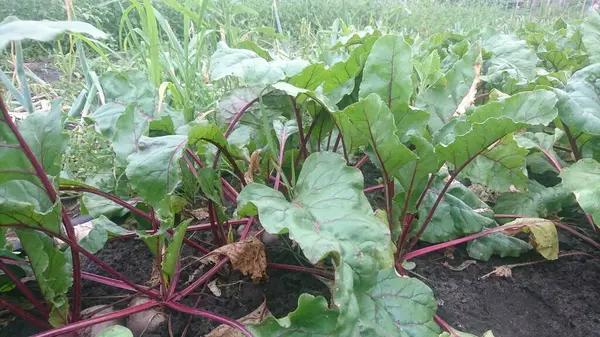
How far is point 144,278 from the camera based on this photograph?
3.57 feet

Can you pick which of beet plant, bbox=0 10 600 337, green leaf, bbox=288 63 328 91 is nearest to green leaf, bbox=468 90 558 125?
beet plant, bbox=0 10 600 337

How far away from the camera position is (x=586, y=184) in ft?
3.36

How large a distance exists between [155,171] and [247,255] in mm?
264

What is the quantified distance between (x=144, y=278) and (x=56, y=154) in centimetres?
37

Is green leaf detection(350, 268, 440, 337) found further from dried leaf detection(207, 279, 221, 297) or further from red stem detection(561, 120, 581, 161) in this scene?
red stem detection(561, 120, 581, 161)

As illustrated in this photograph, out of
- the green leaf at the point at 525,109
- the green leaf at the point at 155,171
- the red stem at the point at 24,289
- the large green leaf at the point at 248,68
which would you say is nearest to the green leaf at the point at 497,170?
the green leaf at the point at 525,109

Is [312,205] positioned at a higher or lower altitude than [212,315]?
higher

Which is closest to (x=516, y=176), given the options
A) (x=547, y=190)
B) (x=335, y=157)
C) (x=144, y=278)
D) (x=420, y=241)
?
(x=547, y=190)

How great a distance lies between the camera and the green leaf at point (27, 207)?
75 centimetres

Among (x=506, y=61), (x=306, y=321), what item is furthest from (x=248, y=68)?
(x=506, y=61)

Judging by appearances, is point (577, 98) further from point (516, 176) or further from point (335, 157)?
point (335, 157)

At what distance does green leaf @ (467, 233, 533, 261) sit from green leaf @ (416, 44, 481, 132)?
0.32 m

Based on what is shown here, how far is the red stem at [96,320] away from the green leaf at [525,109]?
80cm

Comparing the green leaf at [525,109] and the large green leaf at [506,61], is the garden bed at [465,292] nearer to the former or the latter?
the green leaf at [525,109]
